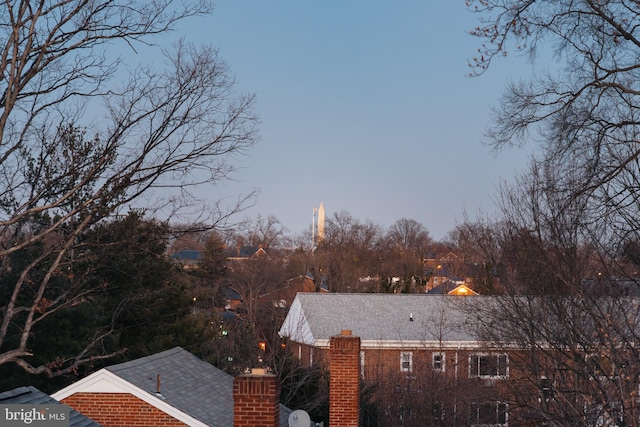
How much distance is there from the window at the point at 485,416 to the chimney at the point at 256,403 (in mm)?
15318

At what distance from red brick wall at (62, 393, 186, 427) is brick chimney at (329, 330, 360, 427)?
3.24 m

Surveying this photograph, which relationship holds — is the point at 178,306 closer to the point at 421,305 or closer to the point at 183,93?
the point at 421,305

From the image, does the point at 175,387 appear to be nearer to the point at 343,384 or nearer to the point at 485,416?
the point at 343,384

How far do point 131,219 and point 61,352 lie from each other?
35.6 feet

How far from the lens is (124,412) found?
49.8 ft

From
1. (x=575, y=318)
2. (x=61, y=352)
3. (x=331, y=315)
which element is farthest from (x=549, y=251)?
(x=331, y=315)

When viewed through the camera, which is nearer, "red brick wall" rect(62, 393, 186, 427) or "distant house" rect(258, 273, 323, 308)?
"red brick wall" rect(62, 393, 186, 427)

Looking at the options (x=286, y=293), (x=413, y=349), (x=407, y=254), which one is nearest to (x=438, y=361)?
(x=413, y=349)

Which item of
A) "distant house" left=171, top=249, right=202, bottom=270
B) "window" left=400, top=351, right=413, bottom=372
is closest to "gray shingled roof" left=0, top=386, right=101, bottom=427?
"distant house" left=171, top=249, right=202, bottom=270

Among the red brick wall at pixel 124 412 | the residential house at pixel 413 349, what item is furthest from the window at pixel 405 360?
the red brick wall at pixel 124 412

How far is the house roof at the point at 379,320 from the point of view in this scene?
118ft

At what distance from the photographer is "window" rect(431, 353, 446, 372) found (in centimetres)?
3311

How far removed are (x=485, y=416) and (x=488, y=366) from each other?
165 centimetres

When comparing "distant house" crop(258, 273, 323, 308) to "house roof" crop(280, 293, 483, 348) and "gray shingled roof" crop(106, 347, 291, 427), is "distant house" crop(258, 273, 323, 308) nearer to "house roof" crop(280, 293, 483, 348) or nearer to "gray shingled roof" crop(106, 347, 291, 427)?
"house roof" crop(280, 293, 483, 348)
